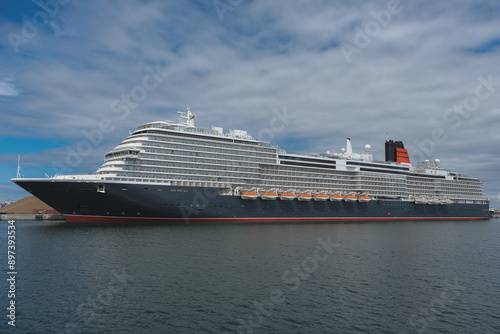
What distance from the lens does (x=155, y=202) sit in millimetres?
50531

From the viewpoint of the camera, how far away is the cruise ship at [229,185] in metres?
49.2

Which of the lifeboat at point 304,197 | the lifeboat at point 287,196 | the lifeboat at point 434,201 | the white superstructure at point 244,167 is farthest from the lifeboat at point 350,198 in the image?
the lifeboat at point 434,201

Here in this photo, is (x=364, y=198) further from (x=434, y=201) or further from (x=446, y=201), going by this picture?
(x=446, y=201)

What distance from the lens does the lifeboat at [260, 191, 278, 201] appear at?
60969mm

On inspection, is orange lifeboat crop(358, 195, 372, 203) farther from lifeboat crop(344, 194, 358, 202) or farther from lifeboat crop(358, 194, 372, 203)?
lifeboat crop(344, 194, 358, 202)

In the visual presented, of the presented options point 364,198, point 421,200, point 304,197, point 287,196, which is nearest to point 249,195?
point 287,196

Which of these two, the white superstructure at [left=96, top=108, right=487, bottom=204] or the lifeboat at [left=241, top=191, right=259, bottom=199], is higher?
the white superstructure at [left=96, top=108, right=487, bottom=204]

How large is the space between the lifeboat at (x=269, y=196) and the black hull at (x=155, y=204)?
770 millimetres

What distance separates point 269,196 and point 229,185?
8.02m

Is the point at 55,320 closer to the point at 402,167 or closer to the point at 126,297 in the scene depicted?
the point at 126,297

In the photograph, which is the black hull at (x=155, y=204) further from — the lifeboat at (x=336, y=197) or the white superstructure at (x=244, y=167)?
the white superstructure at (x=244, y=167)

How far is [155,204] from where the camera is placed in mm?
50562

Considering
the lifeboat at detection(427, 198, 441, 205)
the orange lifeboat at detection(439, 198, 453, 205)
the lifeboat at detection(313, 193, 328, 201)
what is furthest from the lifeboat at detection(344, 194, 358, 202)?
the orange lifeboat at detection(439, 198, 453, 205)

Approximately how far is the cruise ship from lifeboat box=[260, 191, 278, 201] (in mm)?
210
